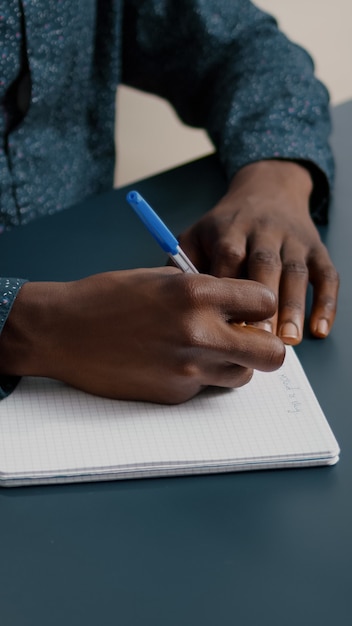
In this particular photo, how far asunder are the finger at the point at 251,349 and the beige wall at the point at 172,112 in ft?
5.28

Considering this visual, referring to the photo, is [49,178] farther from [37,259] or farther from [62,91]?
[37,259]

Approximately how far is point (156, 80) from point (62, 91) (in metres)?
0.19

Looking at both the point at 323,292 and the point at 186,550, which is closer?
the point at 186,550

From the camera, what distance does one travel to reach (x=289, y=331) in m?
0.77

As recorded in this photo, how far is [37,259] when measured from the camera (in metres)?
0.85

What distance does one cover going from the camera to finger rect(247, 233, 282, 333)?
807 millimetres

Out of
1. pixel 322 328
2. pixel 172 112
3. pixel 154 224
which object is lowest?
pixel 172 112

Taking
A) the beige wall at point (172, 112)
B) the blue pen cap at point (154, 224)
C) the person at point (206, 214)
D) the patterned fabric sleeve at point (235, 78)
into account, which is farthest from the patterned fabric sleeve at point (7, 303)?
the beige wall at point (172, 112)

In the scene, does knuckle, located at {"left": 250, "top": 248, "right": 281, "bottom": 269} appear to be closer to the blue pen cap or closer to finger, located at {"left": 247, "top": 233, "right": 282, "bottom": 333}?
finger, located at {"left": 247, "top": 233, "right": 282, "bottom": 333}

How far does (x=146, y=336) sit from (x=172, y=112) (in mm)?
1839

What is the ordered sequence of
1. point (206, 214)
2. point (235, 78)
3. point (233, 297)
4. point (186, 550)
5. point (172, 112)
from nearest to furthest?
point (186, 550) → point (233, 297) → point (206, 214) → point (235, 78) → point (172, 112)

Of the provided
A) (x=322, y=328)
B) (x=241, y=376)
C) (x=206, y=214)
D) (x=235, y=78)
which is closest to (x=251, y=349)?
(x=241, y=376)

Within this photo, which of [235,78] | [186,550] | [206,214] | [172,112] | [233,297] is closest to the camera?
[186,550]

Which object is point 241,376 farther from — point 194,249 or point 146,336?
point 194,249
